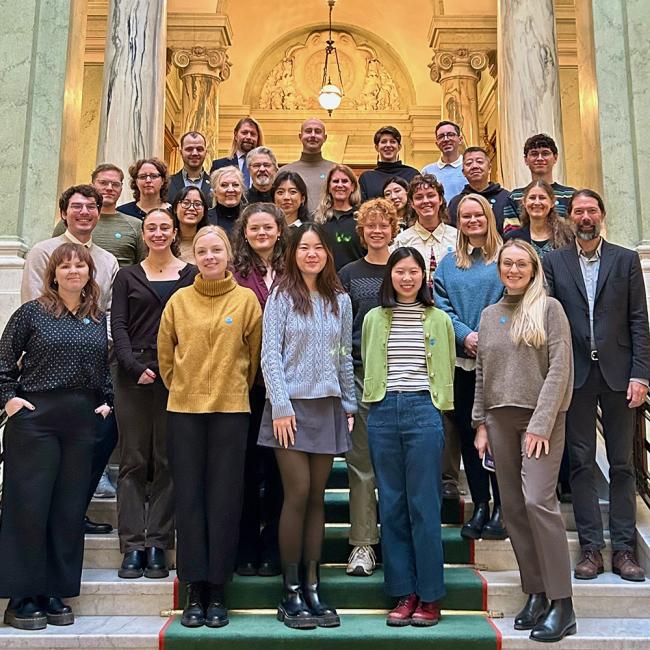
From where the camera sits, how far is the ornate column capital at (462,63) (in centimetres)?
1343

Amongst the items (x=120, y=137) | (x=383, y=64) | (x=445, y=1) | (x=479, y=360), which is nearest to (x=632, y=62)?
(x=479, y=360)


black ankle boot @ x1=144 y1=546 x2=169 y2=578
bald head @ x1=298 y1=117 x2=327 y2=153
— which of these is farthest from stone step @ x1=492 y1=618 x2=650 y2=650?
bald head @ x1=298 y1=117 x2=327 y2=153

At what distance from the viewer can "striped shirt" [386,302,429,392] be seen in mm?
3967

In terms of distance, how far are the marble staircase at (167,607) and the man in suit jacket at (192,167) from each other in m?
3.01

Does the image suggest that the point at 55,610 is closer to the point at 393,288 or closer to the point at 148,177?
the point at 393,288

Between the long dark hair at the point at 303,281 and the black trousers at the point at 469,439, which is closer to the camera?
the long dark hair at the point at 303,281

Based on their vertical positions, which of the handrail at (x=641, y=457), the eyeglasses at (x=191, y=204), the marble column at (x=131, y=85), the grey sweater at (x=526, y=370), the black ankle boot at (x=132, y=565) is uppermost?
the marble column at (x=131, y=85)

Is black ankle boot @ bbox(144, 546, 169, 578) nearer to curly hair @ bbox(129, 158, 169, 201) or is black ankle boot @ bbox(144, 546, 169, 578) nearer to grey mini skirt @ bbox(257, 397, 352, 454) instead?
grey mini skirt @ bbox(257, 397, 352, 454)

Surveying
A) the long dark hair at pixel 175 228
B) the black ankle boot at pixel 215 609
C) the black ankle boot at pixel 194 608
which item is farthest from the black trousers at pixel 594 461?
the long dark hair at pixel 175 228

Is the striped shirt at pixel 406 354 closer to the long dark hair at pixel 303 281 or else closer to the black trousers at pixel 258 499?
the long dark hair at pixel 303 281

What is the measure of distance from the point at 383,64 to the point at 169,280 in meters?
14.4

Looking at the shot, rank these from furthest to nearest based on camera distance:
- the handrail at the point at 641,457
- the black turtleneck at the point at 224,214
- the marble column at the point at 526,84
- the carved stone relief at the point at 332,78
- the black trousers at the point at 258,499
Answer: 1. the carved stone relief at the point at 332,78
2. the marble column at the point at 526,84
3. the black turtleneck at the point at 224,214
4. the handrail at the point at 641,457
5. the black trousers at the point at 258,499

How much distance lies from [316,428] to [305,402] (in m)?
0.14

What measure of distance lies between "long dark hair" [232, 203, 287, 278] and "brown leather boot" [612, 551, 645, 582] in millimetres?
2493
